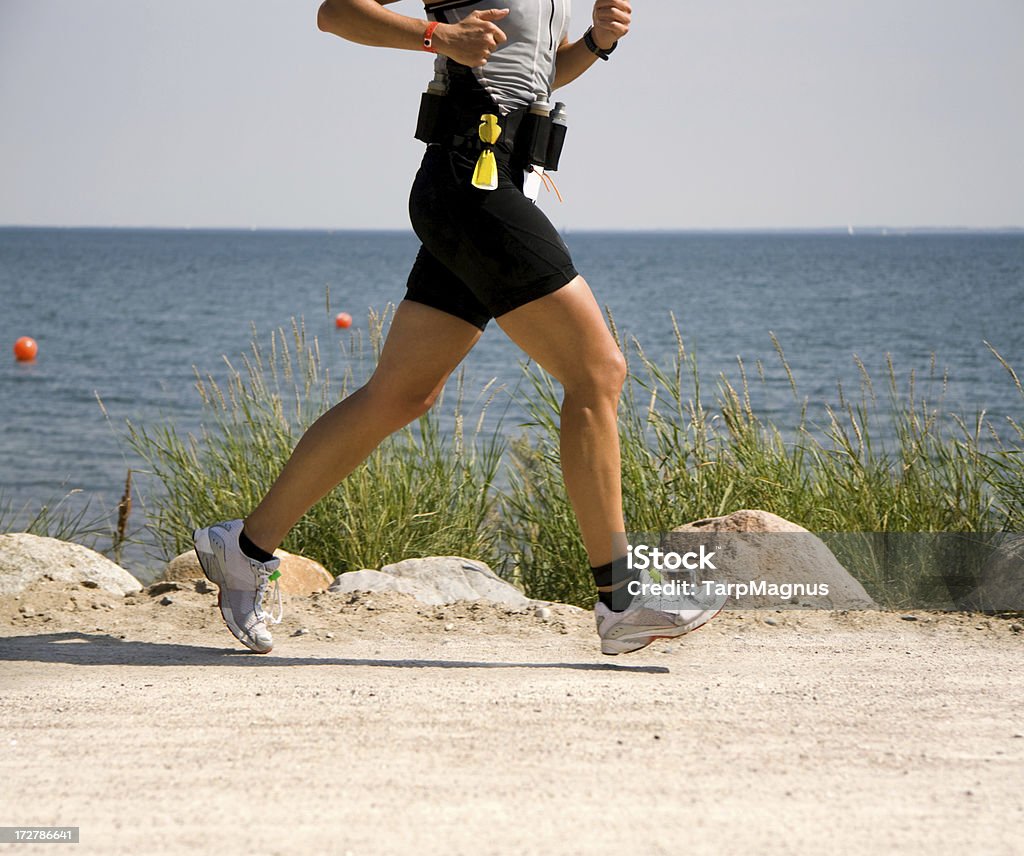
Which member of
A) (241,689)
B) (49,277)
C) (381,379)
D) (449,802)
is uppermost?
(381,379)

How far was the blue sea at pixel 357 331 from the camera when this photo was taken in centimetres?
1519

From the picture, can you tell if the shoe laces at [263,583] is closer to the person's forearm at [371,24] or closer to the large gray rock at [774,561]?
the person's forearm at [371,24]

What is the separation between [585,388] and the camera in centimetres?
325

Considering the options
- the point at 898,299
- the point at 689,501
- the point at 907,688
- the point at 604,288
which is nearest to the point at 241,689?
the point at 907,688

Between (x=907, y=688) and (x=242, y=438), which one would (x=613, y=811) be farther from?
(x=242, y=438)

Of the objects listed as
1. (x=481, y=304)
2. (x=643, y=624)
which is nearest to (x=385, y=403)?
(x=481, y=304)

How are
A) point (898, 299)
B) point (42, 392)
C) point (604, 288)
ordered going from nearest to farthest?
point (42, 392)
point (898, 299)
point (604, 288)

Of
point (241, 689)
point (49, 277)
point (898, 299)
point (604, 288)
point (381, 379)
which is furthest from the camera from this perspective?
point (49, 277)

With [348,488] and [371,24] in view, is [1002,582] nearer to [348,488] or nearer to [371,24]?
[348,488]

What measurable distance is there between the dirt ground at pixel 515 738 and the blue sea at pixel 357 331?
2701 millimetres

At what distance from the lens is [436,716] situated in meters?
2.82

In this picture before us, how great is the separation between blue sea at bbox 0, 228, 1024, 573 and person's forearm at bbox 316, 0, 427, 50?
328cm

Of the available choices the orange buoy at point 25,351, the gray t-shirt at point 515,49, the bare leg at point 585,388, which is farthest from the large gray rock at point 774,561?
the orange buoy at point 25,351

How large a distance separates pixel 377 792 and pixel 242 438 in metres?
4.08
